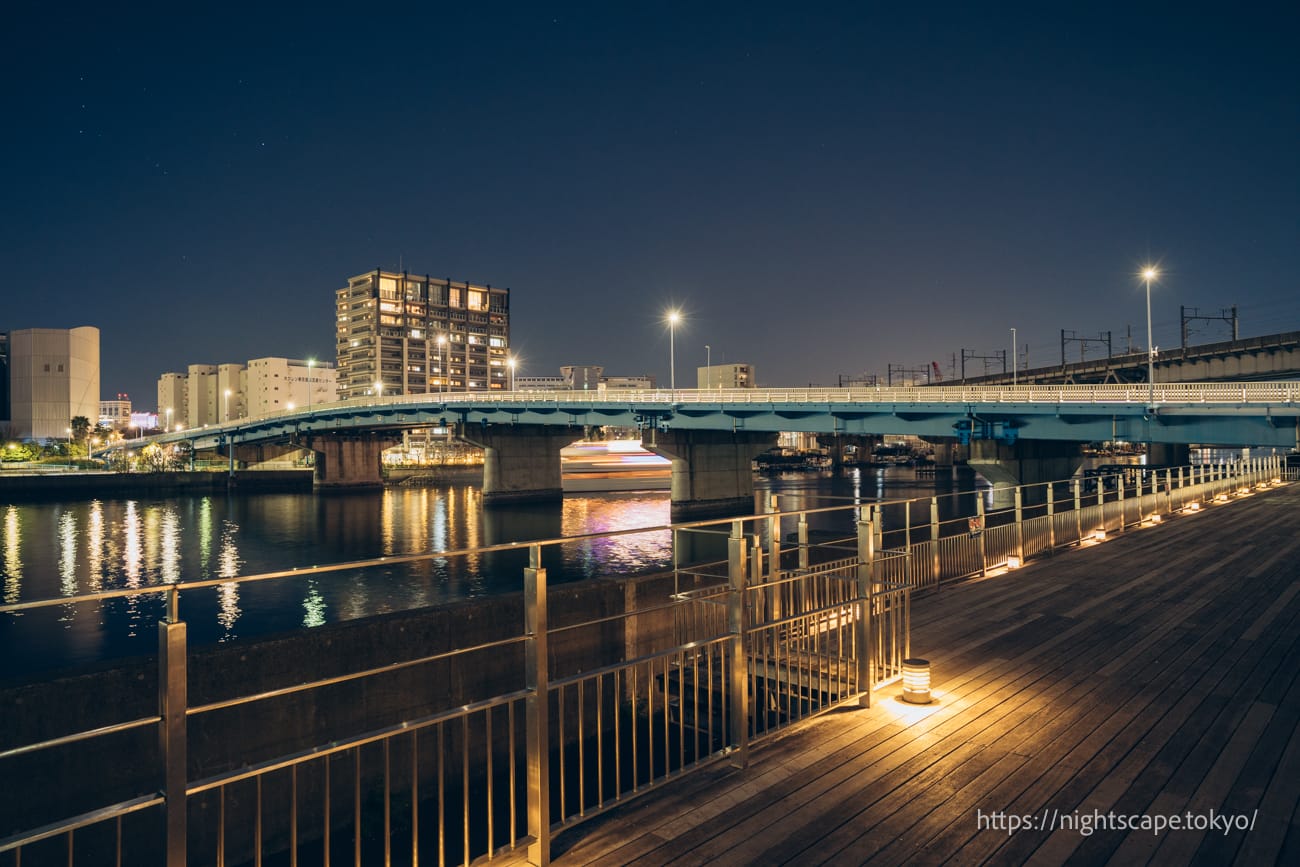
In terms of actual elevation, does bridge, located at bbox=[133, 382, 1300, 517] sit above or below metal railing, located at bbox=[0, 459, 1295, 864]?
above

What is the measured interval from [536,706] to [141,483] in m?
90.1

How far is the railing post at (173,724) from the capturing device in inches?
131

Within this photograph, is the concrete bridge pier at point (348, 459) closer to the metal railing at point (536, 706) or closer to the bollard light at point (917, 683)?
the metal railing at point (536, 706)

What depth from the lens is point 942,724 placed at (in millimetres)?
7125

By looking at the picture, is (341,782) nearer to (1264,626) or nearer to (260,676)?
(260,676)

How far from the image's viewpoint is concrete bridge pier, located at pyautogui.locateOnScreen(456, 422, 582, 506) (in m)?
A: 74.1

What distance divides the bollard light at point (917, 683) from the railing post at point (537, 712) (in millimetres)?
4330

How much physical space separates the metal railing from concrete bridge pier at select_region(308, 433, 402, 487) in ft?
271

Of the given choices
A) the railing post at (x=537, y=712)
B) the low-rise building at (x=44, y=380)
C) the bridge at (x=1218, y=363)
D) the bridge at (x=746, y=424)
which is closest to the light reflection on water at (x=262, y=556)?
the railing post at (x=537, y=712)

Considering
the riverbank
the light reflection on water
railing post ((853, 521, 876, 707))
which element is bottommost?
the light reflection on water

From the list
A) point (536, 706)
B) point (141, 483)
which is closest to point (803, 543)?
point (536, 706)

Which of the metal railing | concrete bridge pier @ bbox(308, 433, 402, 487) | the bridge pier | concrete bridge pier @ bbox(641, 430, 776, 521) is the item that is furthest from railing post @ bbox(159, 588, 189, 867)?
concrete bridge pier @ bbox(308, 433, 402, 487)

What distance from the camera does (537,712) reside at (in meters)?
4.79

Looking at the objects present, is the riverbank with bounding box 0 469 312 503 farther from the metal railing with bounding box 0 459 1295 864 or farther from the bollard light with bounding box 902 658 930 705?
the bollard light with bounding box 902 658 930 705
